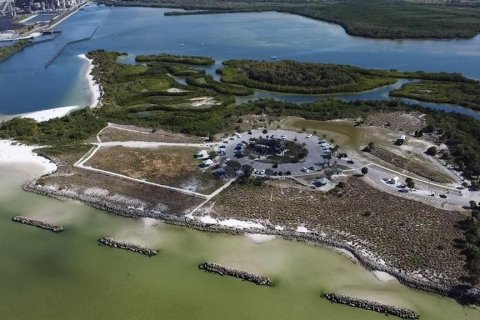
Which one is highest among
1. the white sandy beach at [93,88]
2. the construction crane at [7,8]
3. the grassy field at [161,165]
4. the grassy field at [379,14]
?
the construction crane at [7,8]

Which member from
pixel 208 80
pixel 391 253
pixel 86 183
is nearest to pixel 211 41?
pixel 208 80

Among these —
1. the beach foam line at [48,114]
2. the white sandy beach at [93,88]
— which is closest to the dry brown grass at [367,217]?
the beach foam line at [48,114]

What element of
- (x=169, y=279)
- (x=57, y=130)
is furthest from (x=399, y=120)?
(x=57, y=130)

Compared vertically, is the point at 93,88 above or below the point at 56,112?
above

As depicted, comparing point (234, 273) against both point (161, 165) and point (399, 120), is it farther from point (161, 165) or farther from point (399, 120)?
point (399, 120)

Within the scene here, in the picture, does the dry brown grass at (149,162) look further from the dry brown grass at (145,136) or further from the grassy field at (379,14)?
the grassy field at (379,14)

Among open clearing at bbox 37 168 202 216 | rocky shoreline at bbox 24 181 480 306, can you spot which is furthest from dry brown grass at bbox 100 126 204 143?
rocky shoreline at bbox 24 181 480 306

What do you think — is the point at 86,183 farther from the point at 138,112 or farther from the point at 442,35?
the point at 442,35
